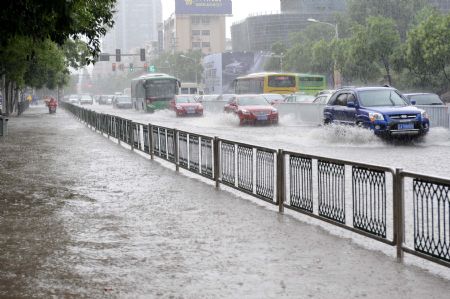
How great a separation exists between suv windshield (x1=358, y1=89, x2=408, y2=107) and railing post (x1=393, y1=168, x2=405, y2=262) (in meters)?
15.5

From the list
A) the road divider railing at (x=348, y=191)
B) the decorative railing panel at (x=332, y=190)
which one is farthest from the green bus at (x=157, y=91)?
the decorative railing panel at (x=332, y=190)

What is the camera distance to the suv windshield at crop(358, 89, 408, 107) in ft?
74.3

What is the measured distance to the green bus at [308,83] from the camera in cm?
5366

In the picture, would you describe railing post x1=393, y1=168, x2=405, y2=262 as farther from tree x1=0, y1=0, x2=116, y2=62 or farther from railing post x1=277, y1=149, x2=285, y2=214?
tree x1=0, y1=0, x2=116, y2=62

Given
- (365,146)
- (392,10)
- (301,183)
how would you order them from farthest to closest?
1. (392,10)
2. (365,146)
3. (301,183)

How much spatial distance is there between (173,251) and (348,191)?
212 cm

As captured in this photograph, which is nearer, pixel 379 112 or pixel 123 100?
pixel 379 112

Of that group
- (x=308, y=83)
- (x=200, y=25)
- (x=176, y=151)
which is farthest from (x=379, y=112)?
(x=200, y=25)

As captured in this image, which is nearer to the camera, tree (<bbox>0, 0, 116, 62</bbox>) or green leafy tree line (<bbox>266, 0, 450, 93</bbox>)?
tree (<bbox>0, 0, 116, 62</bbox>)

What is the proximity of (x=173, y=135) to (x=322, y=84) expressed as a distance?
131 ft

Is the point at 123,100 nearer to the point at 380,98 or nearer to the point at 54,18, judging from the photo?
the point at 380,98

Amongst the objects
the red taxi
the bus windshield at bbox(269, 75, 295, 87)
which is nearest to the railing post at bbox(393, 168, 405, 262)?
the red taxi

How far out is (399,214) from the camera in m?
7.25

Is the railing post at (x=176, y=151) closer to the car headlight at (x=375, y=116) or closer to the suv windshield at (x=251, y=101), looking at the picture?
the car headlight at (x=375, y=116)
